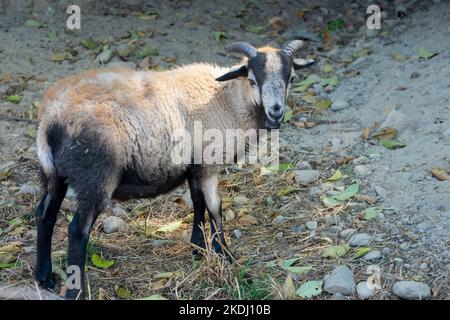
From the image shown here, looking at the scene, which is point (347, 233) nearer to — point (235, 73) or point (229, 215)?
point (229, 215)

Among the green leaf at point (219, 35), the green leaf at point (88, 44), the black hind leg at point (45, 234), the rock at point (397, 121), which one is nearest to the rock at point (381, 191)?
the rock at point (397, 121)

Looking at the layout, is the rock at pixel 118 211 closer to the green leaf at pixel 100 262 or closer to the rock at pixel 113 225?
the rock at pixel 113 225

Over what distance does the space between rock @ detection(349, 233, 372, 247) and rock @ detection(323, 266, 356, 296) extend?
489 millimetres

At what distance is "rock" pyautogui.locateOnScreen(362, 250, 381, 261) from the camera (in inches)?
236

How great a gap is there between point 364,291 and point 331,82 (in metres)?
4.23

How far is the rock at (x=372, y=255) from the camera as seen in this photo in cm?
599

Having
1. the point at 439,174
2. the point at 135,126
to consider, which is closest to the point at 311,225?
the point at 439,174

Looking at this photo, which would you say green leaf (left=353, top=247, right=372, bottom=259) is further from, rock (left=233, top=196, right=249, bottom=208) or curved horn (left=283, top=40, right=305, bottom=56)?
curved horn (left=283, top=40, right=305, bottom=56)

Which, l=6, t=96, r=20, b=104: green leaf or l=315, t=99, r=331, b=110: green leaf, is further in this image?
l=315, t=99, r=331, b=110: green leaf

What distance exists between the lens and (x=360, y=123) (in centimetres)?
834

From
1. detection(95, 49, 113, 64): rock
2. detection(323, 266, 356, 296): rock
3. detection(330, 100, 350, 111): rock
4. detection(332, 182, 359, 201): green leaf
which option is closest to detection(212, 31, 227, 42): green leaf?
detection(95, 49, 113, 64): rock
